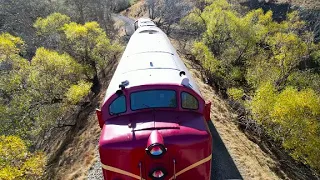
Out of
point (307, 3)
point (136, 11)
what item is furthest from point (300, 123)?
point (136, 11)

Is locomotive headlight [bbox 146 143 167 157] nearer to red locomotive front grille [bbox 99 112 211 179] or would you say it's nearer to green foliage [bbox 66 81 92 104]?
red locomotive front grille [bbox 99 112 211 179]

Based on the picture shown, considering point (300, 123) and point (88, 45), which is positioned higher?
point (88, 45)

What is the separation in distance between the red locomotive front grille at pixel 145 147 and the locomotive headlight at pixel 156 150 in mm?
300

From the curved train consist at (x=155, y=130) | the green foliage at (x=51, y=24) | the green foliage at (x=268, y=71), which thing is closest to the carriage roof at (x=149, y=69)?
the curved train consist at (x=155, y=130)

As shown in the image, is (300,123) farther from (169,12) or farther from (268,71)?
(169,12)

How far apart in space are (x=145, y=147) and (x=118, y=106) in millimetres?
1514

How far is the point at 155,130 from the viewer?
21.0 feet

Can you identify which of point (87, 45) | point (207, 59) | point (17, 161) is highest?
point (87, 45)

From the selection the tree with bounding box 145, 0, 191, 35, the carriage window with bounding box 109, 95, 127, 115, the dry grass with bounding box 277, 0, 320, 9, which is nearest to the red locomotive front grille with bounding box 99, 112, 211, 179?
the carriage window with bounding box 109, 95, 127, 115

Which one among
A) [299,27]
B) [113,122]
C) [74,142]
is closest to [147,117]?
[113,122]

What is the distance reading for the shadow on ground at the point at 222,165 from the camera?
32.7 feet

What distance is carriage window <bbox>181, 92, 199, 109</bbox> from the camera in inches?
283

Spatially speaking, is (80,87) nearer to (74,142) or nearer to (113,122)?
(74,142)

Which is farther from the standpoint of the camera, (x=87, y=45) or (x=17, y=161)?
(x=87, y=45)
